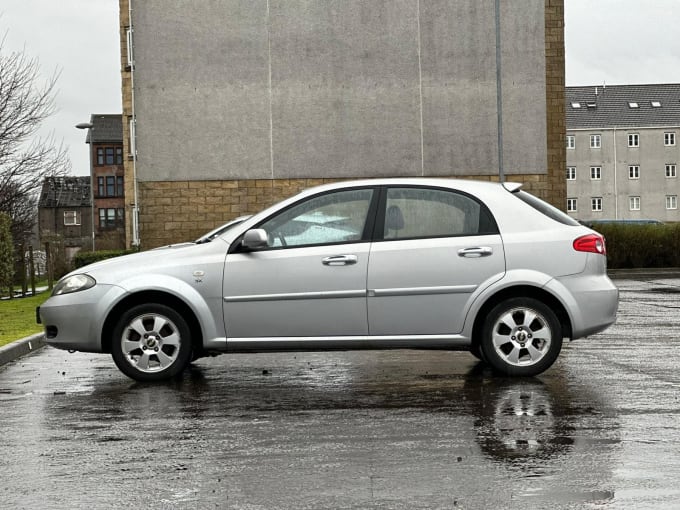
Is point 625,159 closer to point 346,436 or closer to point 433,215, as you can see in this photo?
point 433,215

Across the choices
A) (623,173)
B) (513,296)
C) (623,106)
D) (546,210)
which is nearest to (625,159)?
(623,173)

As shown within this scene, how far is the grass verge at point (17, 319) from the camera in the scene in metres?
14.3

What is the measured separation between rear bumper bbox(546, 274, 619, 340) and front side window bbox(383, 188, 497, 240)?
2.39 ft

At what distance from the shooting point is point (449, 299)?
31.2 ft

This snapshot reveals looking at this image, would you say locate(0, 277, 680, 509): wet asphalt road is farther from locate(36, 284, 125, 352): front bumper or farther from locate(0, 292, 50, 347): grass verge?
locate(0, 292, 50, 347): grass verge

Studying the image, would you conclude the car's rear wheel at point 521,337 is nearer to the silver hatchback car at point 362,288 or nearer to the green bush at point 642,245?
the silver hatchback car at point 362,288

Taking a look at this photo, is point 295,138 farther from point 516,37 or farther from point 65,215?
point 65,215

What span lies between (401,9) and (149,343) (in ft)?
89.2

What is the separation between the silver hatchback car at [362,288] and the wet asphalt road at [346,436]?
0.37 meters

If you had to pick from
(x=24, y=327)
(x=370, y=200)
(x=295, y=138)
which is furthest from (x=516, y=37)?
(x=370, y=200)

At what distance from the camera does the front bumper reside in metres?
9.66

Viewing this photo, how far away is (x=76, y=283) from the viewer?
32.1 feet

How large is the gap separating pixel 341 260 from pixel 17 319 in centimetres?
986

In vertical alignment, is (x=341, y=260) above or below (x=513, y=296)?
above
